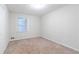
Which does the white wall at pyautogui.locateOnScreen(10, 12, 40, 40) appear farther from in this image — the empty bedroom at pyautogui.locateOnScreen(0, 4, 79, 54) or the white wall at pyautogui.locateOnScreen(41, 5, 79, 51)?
the white wall at pyautogui.locateOnScreen(41, 5, 79, 51)

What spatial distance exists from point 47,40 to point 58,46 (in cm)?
42

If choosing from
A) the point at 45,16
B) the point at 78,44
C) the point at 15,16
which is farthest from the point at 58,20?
the point at 15,16

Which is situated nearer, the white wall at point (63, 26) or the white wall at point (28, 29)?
the white wall at point (63, 26)

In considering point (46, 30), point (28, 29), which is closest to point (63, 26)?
point (46, 30)

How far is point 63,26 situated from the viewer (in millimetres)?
2754

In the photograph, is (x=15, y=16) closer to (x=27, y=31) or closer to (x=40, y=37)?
(x=27, y=31)

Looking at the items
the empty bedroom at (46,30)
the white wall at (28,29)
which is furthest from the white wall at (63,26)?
the white wall at (28,29)

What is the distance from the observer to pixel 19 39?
3068 mm

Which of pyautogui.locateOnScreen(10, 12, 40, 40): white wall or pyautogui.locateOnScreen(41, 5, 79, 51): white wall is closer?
pyautogui.locateOnScreen(41, 5, 79, 51): white wall

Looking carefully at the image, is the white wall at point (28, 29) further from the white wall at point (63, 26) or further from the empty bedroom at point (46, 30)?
the white wall at point (63, 26)

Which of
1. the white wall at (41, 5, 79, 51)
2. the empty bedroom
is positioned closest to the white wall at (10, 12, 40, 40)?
the empty bedroom

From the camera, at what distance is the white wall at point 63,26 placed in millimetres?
2406

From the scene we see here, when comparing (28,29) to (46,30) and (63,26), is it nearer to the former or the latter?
(46,30)

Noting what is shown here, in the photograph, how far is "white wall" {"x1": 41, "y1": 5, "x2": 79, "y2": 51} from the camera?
2.41m
